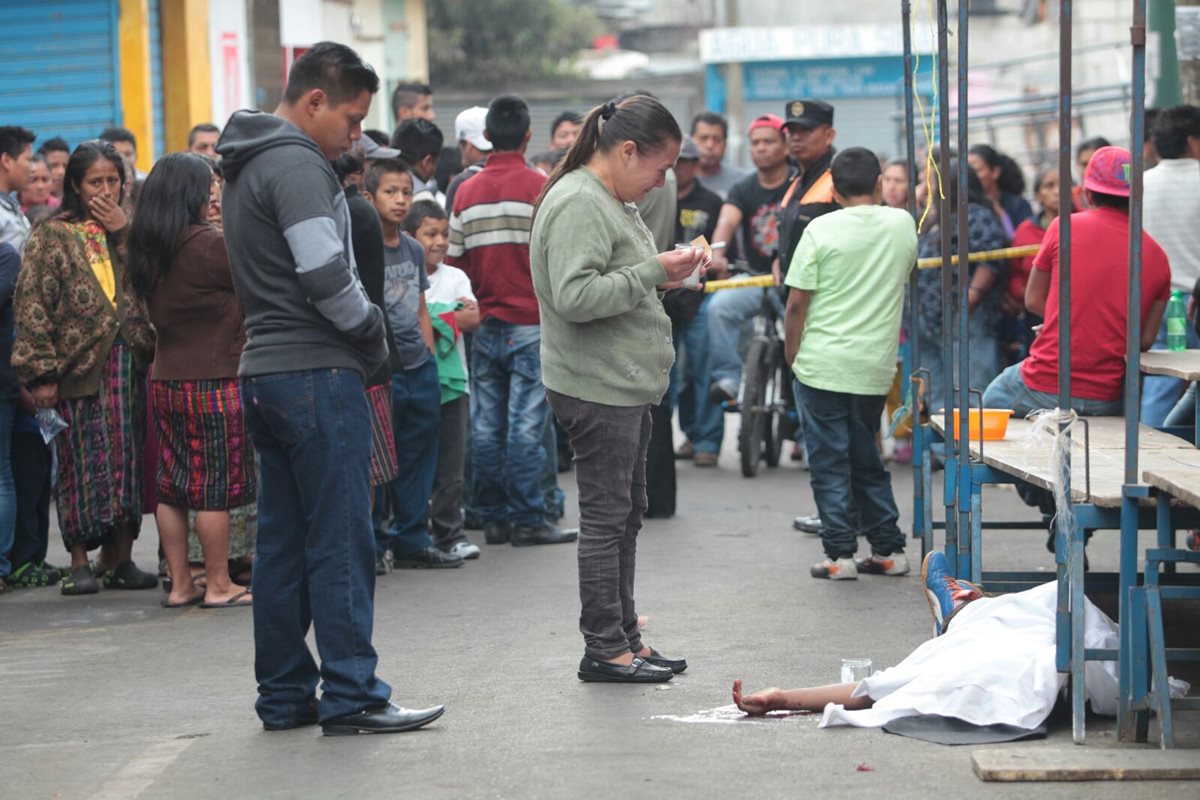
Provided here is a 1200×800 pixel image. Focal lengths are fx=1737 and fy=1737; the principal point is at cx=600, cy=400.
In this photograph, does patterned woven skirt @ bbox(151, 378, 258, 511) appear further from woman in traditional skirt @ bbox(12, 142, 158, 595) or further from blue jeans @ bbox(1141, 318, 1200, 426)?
blue jeans @ bbox(1141, 318, 1200, 426)

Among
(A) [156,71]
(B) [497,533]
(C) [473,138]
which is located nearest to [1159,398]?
(B) [497,533]

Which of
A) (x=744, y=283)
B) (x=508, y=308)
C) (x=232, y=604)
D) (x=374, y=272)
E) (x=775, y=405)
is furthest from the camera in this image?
(x=775, y=405)

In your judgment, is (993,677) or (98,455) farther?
(98,455)

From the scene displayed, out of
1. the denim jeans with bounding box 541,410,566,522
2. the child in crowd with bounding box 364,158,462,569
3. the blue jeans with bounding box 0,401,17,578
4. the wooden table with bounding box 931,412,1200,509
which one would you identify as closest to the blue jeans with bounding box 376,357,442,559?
the child in crowd with bounding box 364,158,462,569

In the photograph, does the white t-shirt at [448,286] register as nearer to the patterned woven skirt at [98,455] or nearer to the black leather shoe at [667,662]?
the patterned woven skirt at [98,455]

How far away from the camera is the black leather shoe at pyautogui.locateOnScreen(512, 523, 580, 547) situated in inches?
352

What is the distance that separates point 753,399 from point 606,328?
5.51m

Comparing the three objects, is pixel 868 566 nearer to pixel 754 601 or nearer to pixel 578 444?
pixel 754 601

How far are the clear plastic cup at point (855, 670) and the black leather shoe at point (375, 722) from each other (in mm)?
1395

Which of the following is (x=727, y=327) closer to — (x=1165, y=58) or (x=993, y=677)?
(x=1165, y=58)

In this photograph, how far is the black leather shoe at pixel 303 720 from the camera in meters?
5.25

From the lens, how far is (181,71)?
17188 millimetres

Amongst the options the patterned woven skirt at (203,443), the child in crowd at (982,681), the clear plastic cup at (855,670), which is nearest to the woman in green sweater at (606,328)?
the clear plastic cup at (855,670)

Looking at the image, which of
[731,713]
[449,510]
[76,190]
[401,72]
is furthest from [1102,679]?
[401,72]
